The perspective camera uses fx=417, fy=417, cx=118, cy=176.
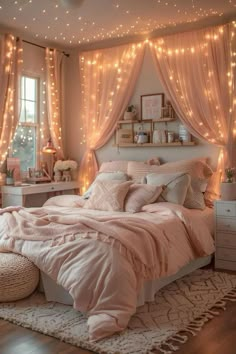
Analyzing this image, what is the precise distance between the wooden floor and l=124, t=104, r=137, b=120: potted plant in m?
3.09

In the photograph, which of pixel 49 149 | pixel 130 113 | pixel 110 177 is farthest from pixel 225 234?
pixel 49 149

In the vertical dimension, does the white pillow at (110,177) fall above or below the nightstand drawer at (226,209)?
above

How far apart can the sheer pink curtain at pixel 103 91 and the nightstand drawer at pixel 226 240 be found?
215 cm

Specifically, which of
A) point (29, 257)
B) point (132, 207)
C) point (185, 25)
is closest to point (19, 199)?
point (132, 207)

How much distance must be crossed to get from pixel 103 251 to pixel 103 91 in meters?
3.15

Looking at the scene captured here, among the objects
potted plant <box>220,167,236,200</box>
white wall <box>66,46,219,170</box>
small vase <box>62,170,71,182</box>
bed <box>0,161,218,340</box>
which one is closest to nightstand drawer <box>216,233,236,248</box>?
bed <box>0,161,218,340</box>

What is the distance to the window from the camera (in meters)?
5.53

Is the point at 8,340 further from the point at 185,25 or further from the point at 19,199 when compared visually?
the point at 185,25

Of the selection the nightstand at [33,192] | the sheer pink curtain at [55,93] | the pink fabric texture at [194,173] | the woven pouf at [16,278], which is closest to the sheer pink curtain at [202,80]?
the pink fabric texture at [194,173]

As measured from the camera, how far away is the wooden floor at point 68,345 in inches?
98.3

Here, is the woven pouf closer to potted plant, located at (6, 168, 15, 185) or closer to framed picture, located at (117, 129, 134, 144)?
potted plant, located at (6, 168, 15, 185)

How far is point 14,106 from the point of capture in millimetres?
5184

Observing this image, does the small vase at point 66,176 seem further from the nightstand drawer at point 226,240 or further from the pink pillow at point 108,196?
the nightstand drawer at point 226,240

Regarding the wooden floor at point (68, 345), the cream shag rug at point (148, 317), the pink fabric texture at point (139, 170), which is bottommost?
the wooden floor at point (68, 345)
